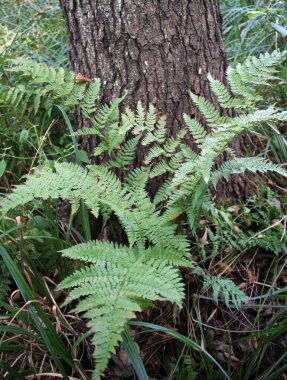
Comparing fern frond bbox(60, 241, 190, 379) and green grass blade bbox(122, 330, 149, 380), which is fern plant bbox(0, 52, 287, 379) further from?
green grass blade bbox(122, 330, 149, 380)

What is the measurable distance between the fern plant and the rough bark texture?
0.09 metres

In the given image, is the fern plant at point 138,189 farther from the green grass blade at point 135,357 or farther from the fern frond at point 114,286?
the green grass blade at point 135,357

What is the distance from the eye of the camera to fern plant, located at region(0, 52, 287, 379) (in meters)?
1.18

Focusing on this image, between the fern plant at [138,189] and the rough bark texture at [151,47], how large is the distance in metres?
0.09

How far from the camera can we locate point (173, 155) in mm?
1642

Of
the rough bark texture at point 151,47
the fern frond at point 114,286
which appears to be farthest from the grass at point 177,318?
the rough bark texture at point 151,47

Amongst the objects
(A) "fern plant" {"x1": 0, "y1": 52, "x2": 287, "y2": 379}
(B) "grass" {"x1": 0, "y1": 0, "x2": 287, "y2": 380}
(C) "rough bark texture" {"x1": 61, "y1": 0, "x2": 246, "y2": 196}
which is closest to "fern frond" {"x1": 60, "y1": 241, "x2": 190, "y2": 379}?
(A) "fern plant" {"x1": 0, "y1": 52, "x2": 287, "y2": 379}

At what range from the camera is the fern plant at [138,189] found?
A: 46.6 inches

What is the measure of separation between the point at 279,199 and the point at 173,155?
606 millimetres

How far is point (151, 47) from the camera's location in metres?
1.62

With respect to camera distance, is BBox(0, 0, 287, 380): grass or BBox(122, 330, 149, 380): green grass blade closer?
BBox(122, 330, 149, 380): green grass blade

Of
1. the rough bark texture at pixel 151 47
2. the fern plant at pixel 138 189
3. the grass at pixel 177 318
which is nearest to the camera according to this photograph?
the fern plant at pixel 138 189

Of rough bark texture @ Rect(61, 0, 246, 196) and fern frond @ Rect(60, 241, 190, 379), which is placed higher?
rough bark texture @ Rect(61, 0, 246, 196)

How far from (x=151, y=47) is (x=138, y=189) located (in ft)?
2.06
